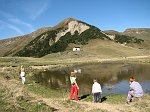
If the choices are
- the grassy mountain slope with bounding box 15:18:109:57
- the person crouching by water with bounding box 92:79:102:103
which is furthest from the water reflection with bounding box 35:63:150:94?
the grassy mountain slope with bounding box 15:18:109:57

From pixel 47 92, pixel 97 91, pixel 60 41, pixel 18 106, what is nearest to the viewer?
pixel 18 106

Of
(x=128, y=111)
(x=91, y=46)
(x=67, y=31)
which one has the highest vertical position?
(x=67, y=31)

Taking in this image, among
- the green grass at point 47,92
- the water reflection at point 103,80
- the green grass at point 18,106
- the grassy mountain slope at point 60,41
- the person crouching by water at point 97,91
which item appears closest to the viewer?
the green grass at point 18,106

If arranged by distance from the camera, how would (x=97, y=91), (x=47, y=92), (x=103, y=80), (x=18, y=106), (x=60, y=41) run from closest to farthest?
1. (x=18, y=106)
2. (x=97, y=91)
3. (x=47, y=92)
4. (x=103, y=80)
5. (x=60, y=41)

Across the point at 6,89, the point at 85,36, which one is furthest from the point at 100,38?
the point at 6,89

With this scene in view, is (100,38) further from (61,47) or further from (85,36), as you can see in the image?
(61,47)

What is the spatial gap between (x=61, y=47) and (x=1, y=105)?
143 meters

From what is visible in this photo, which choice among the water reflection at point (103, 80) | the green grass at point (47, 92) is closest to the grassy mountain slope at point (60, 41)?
the water reflection at point (103, 80)

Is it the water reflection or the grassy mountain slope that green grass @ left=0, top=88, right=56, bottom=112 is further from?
the grassy mountain slope

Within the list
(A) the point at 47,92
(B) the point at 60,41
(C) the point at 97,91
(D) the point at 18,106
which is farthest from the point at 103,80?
(B) the point at 60,41

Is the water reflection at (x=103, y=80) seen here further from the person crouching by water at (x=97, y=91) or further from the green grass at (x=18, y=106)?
the green grass at (x=18, y=106)

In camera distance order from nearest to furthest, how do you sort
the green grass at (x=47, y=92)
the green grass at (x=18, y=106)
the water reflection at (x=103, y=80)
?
the green grass at (x=18, y=106) < the green grass at (x=47, y=92) < the water reflection at (x=103, y=80)

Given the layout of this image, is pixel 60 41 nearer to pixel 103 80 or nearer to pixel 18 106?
pixel 103 80

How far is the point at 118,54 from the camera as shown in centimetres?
13075
